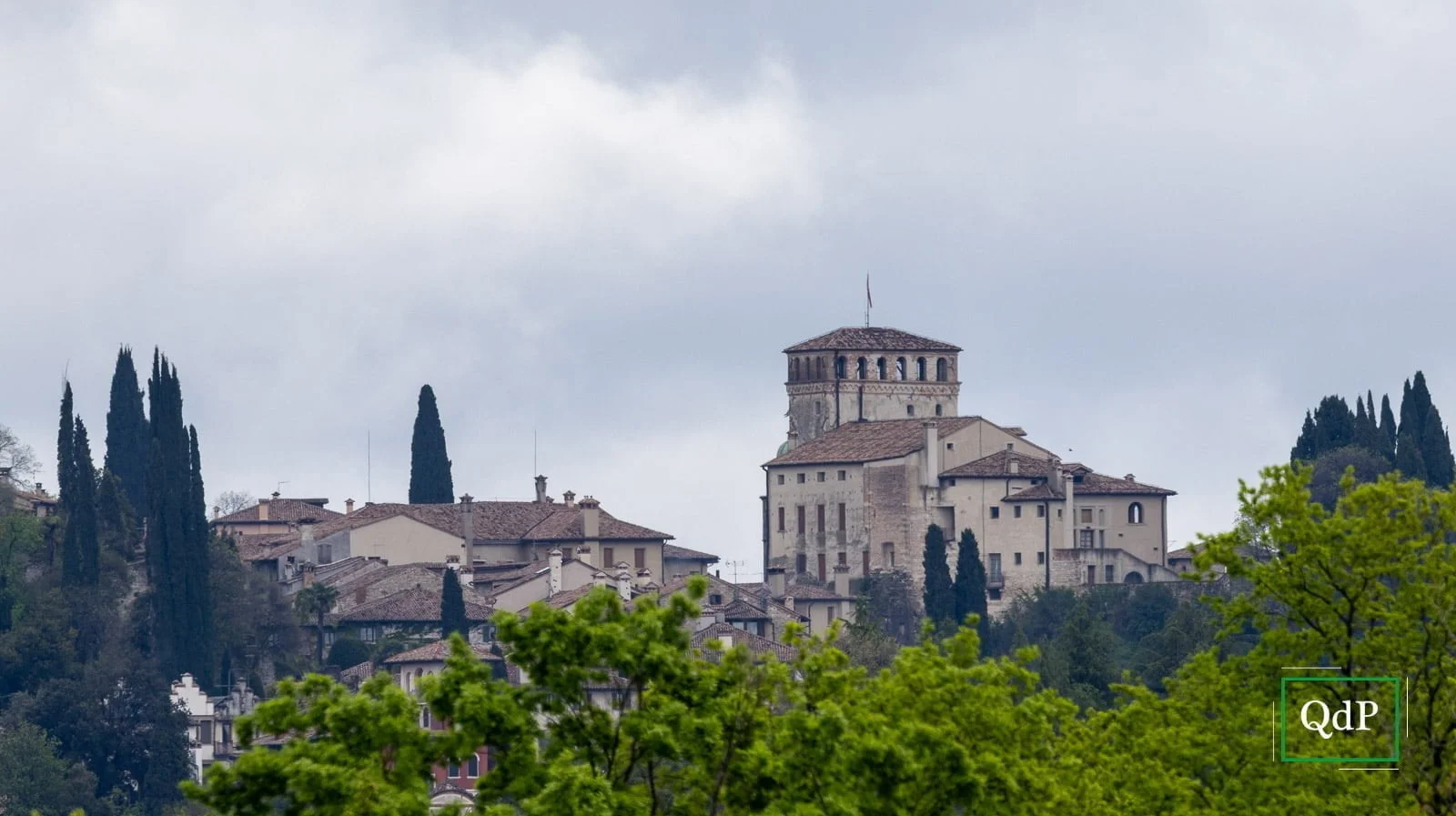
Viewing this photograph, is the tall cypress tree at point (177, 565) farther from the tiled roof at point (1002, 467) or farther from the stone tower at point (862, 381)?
the stone tower at point (862, 381)

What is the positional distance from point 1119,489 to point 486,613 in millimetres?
21669

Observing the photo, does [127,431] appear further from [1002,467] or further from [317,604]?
[1002,467]

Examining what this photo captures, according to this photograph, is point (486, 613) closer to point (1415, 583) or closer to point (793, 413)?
point (793, 413)

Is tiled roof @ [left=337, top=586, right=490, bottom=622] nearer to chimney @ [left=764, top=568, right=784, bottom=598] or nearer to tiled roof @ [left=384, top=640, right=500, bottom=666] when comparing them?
tiled roof @ [left=384, top=640, right=500, bottom=666]

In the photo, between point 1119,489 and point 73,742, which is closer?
point 73,742

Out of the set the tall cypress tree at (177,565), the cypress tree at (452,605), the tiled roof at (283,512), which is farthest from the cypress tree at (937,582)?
the tiled roof at (283,512)

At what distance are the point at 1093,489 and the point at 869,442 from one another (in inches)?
315

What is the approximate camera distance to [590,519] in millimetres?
130000

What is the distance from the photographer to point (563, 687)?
31922 mm

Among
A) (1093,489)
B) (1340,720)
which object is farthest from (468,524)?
(1340,720)

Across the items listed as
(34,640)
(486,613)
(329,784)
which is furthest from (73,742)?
(329,784)

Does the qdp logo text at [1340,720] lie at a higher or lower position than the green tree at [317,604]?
lower

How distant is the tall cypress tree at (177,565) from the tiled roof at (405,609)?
6835 millimetres

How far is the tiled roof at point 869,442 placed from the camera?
129m
